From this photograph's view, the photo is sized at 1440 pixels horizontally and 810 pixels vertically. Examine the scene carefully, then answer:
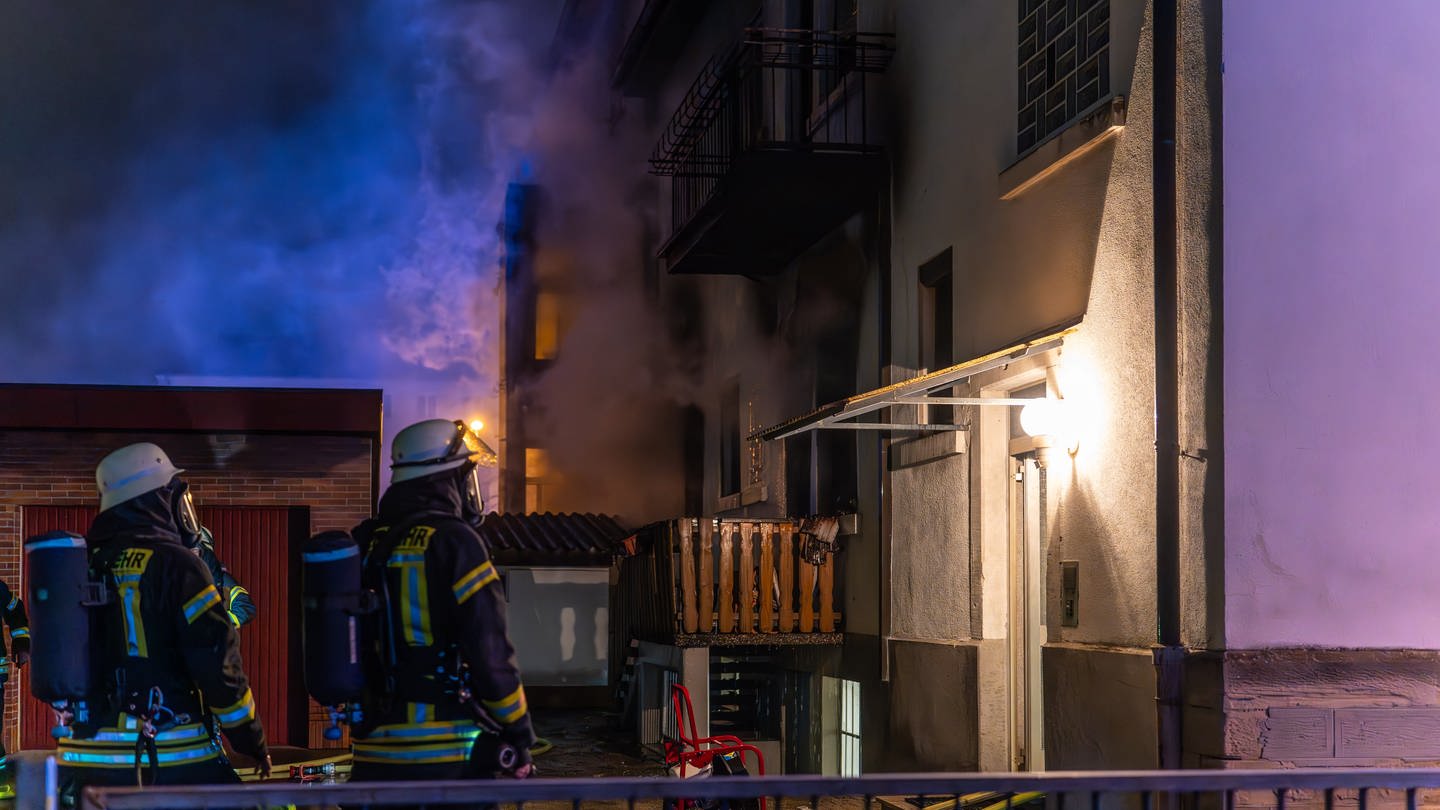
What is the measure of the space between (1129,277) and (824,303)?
5.67m

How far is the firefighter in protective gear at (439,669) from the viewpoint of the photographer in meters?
5.20

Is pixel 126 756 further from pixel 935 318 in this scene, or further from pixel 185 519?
pixel 935 318

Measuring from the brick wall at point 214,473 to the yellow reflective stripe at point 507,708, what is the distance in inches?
339

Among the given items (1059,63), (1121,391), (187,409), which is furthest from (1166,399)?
(187,409)

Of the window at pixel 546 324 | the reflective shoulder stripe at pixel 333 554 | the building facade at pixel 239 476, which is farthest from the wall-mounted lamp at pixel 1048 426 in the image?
the window at pixel 546 324

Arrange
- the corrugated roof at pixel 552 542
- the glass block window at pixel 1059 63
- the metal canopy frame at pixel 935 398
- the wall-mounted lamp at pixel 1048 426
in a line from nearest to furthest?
the metal canopy frame at pixel 935 398
the glass block window at pixel 1059 63
the wall-mounted lamp at pixel 1048 426
the corrugated roof at pixel 552 542

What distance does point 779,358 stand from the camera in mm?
14516

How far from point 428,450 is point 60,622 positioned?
161cm

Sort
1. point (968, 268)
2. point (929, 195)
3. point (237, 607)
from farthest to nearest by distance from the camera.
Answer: point (929, 195) < point (968, 268) < point (237, 607)

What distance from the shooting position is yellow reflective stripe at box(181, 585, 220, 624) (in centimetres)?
585

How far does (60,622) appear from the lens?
578 centimetres

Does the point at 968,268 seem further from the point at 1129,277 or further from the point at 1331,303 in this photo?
the point at 1331,303

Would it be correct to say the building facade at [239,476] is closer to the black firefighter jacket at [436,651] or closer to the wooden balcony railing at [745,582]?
→ the wooden balcony railing at [745,582]

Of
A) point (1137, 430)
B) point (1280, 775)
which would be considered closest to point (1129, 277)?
point (1137, 430)
